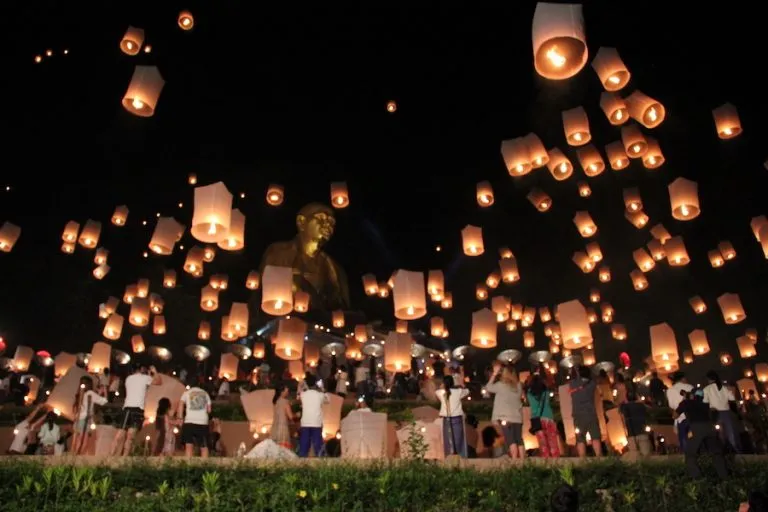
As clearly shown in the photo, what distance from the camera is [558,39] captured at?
6.09m

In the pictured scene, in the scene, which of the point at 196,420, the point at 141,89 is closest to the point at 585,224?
the point at 141,89

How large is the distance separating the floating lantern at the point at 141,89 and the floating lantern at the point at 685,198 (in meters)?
9.13

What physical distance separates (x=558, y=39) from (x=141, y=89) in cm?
715

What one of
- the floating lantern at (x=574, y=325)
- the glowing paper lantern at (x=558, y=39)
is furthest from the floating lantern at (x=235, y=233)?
the glowing paper lantern at (x=558, y=39)

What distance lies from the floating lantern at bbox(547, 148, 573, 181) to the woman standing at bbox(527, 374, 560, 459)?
589 centimetres

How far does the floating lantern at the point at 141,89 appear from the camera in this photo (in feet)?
35.2

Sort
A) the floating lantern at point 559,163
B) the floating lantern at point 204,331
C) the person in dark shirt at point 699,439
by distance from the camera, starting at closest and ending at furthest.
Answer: the person in dark shirt at point 699,439 → the floating lantern at point 559,163 → the floating lantern at point 204,331

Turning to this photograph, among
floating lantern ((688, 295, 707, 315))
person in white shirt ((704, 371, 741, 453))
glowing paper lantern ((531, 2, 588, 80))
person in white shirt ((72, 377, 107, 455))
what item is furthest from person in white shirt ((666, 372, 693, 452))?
floating lantern ((688, 295, 707, 315))

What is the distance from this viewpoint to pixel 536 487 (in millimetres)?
6750

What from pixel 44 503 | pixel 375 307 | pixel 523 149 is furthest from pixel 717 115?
pixel 375 307

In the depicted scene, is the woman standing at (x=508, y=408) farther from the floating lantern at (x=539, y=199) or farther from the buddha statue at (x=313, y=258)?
the buddha statue at (x=313, y=258)

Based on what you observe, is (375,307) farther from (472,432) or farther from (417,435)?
(417,435)

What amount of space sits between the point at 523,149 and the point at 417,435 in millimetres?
6776

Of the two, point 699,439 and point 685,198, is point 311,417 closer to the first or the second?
point 699,439
